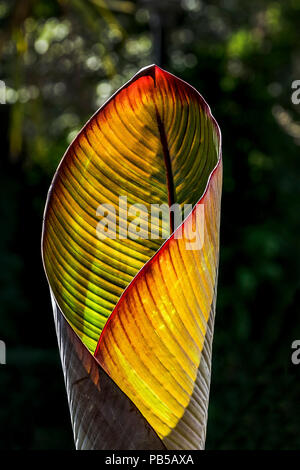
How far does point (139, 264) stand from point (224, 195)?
4656 mm

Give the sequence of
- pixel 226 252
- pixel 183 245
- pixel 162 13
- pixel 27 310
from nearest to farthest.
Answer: pixel 183 245, pixel 162 13, pixel 226 252, pixel 27 310

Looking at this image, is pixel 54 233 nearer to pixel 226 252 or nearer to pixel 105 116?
pixel 105 116

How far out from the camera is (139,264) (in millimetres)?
922

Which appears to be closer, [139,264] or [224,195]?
[139,264]

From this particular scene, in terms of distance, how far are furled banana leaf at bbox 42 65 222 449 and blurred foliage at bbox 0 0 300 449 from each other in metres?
2.66

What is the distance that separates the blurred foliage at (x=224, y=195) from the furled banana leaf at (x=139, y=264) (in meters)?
2.66

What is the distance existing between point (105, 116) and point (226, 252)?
4526mm

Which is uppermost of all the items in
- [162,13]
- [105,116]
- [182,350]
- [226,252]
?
[162,13]

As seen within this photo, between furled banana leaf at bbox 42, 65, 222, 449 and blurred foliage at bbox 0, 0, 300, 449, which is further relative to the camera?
blurred foliage at bbox 0, 0, 300, 449

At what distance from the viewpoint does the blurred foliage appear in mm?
3599

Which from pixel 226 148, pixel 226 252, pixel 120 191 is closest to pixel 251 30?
pixel 226 148

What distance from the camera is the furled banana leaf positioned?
2.29ft

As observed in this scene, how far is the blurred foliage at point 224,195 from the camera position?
3599mm
